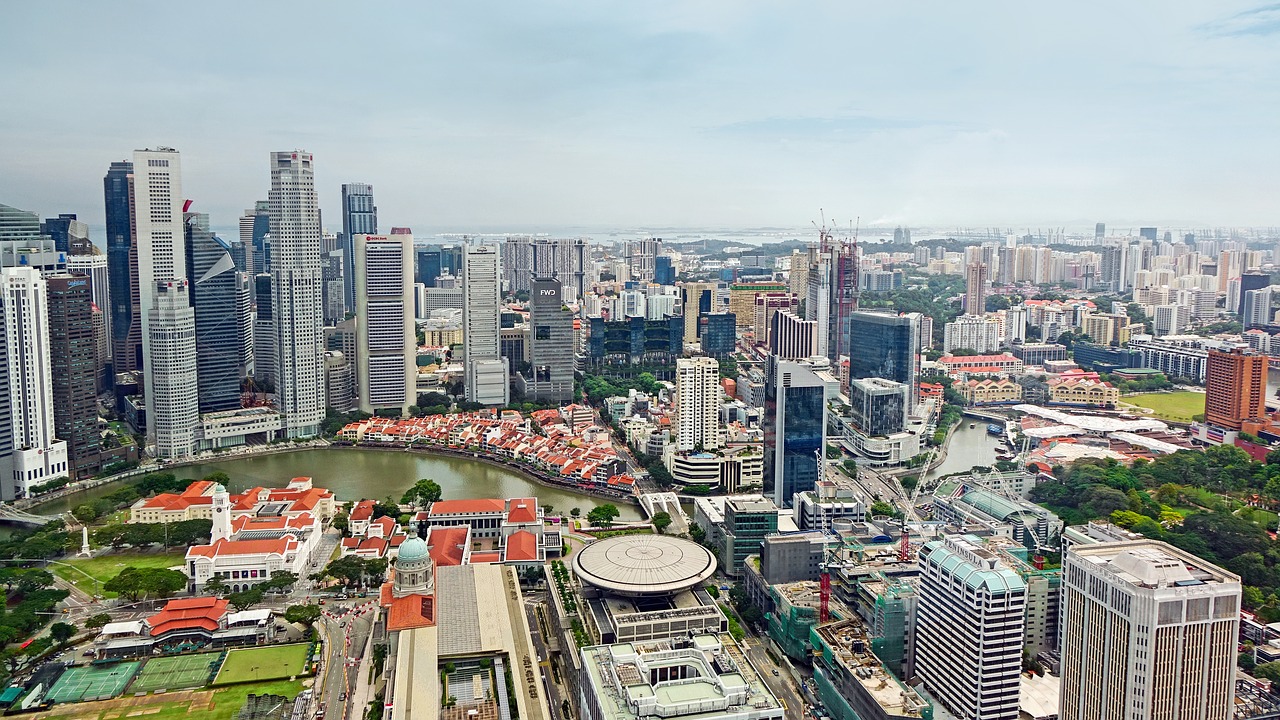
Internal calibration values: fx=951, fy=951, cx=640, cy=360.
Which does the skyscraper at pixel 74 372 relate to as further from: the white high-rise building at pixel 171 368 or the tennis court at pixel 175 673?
the tennis court at pixel 175 673

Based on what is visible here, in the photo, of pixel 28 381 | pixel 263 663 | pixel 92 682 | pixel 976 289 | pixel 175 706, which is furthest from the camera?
pixel 976 289

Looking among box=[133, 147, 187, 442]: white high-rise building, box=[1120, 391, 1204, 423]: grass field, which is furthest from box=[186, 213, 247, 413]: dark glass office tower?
box=[1120, 391, 1204, 423]: grass field

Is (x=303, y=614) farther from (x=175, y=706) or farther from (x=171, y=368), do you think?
(x=171, y=368)

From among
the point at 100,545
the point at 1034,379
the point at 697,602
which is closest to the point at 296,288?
the point at 100,545

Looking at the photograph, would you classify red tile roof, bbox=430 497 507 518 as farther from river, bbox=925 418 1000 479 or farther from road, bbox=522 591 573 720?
river, bbox=925 418 1000 479

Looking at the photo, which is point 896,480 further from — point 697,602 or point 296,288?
point 296,288

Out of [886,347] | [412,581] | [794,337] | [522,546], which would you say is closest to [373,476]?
[522,546]
